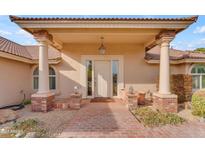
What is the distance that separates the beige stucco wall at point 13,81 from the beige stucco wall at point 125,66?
1.92 m

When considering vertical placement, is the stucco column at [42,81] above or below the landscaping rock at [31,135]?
above

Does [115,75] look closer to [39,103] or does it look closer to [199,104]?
[39,103]

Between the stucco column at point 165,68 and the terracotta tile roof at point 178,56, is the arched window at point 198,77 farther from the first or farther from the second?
the stucco column at point 165,68

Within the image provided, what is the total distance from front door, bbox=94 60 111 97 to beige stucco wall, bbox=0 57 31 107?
4.15 m

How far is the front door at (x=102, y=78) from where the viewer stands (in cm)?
985

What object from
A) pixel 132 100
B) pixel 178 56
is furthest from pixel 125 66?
pixel 178 56

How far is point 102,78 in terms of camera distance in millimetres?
9875

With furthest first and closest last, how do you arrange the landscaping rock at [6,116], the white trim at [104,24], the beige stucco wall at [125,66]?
the beige stucco wall at [125,66] < the white trim at [104,24] < the landscaping rock at [6,116]

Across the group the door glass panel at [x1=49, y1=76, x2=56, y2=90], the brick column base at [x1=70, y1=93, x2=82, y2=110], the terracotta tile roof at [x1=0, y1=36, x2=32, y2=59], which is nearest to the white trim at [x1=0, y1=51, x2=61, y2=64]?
the terracotta tile roof at [x1=0, y1=36, x2=32, y2=59]

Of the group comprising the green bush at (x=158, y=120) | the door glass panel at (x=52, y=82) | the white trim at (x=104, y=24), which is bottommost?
the green bush at (x=158, y=120)

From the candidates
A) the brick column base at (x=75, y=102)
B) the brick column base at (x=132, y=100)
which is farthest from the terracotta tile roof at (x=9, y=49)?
the brick column base at (x=132, y=100)
